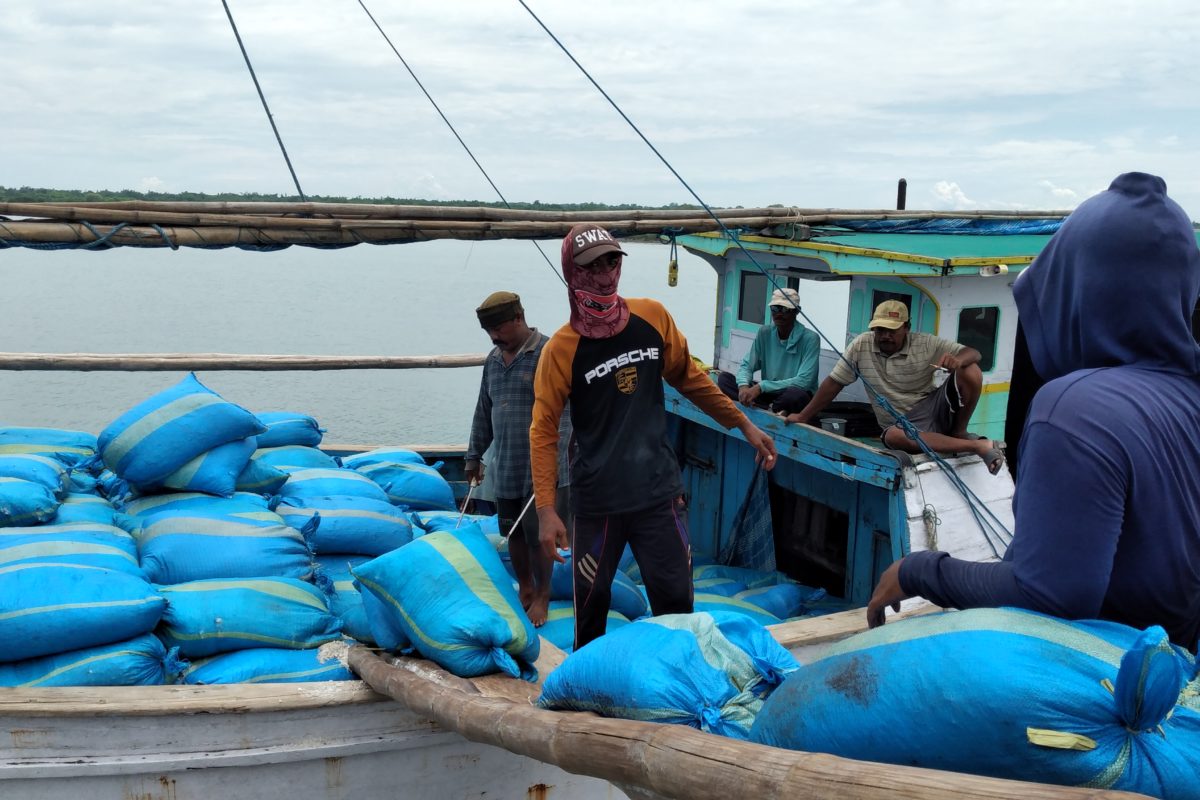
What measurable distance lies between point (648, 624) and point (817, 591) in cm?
349

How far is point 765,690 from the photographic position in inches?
82.4

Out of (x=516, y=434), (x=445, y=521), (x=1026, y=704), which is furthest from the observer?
(x=445, y=521)

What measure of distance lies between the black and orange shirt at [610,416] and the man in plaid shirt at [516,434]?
777 mm

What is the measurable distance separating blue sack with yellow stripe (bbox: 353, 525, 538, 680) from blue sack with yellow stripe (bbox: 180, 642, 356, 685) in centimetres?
36

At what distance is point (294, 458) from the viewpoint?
5.46m

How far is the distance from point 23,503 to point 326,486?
1.35 metres

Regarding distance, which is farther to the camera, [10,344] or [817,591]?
[10,344]

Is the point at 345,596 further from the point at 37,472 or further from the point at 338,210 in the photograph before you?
the point at 338,210

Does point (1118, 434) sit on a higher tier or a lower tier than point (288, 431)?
higher

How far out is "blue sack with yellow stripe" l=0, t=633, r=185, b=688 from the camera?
329 centimetres

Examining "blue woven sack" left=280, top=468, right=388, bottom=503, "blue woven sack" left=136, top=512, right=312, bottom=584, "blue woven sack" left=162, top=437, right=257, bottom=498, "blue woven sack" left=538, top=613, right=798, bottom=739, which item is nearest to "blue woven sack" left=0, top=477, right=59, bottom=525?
"blue woven sack" left=136, top=512, right=312, bottom=584

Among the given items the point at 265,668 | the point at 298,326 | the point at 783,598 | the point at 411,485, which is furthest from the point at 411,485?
the point at 298,326

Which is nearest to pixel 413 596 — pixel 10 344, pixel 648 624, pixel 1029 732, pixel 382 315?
pixel 648 624

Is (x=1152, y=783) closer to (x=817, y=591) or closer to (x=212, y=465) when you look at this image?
(x=212, y=465)
